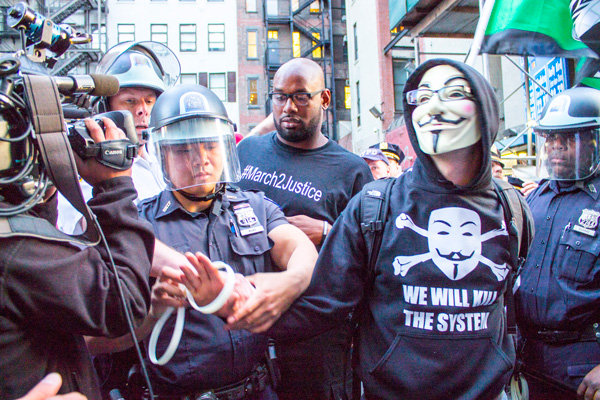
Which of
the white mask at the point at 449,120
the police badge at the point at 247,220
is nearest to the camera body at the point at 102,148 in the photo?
the police badge at the point at 247,220

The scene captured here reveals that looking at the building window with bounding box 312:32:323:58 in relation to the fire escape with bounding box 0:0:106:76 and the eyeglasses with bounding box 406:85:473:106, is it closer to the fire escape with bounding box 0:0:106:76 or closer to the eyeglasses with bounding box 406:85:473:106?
the fire escape with bounding box 0:0:106:76

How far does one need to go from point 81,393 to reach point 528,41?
22.2 feet

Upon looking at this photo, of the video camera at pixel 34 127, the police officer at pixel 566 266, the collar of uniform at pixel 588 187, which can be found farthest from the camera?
the collar of uniform at pixel 588 187

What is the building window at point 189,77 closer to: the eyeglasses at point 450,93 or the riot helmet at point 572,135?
the riot helmet at point 572,135

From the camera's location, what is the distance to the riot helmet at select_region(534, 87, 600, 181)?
124 inches

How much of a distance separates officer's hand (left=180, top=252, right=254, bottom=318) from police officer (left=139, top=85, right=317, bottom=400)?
335 millimetres

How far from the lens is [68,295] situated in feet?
4.40

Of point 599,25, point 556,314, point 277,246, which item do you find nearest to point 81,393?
point 277,246

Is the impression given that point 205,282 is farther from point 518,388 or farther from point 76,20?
point 76,20

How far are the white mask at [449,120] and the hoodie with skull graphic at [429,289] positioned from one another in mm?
34

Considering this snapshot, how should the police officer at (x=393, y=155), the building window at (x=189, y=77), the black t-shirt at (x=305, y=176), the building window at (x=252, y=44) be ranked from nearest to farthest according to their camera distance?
1. the black t-shirt at (x=305, y=176)
2. the police officer at (x=393, y=155)
3. the building window at (x=189, y=77)
4. the building window at (x=252, y=44)

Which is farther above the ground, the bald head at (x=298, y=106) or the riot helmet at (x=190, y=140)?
the bald head at (x=298, y=106)

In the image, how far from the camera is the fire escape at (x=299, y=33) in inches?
1085

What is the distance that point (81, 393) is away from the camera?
1.49 metres
